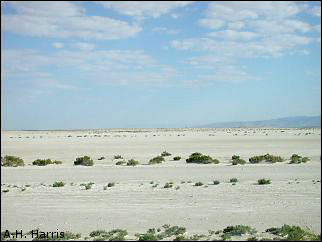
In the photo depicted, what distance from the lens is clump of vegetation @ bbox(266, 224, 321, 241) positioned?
9.98 m

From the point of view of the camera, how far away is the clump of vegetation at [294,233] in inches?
393

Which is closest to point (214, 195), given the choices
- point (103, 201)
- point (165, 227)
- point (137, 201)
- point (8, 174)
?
point (137, 201)

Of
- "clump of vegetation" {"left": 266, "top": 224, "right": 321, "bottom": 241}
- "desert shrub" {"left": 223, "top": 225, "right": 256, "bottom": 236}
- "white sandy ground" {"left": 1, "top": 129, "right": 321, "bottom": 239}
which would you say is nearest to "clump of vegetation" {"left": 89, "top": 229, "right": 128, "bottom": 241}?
"white sandy ground" {"left": 1, "top": 129, "right": 321, "bottom": 239}

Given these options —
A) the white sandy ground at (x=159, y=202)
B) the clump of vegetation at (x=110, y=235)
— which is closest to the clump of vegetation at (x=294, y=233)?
the white sandy ground at (x=159, y=202)

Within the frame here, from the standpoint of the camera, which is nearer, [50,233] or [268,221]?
[50,233]

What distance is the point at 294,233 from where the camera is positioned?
1029cm

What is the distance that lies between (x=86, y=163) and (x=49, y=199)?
1366cm

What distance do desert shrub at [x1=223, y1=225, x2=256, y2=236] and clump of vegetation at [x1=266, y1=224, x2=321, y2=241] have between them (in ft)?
1.77

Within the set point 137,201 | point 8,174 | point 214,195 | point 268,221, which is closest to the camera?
point 268,221

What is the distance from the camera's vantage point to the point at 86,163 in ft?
96.3

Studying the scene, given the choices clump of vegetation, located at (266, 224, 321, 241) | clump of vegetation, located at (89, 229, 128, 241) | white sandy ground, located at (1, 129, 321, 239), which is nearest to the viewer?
clump of vegetation, located at (266, 224, 321, 241)

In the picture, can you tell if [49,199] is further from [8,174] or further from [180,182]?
[8,174]

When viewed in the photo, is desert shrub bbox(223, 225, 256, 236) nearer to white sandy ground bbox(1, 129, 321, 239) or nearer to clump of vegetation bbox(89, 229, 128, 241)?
white sandy ground bbox(1, 129, 321, 239)

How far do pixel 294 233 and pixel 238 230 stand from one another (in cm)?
136
